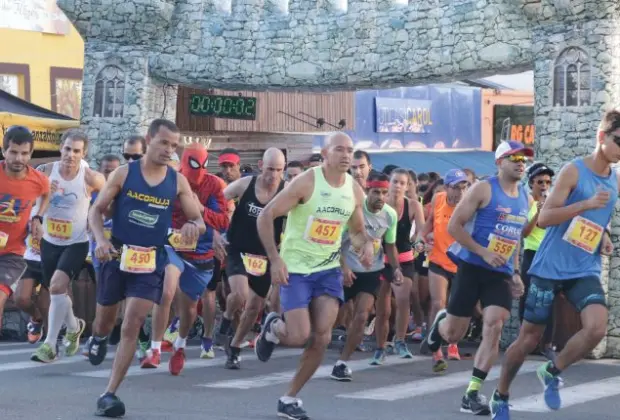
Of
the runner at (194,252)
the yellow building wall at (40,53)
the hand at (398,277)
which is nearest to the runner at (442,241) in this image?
the hand at (398,277)

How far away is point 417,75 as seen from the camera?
54.8 feet

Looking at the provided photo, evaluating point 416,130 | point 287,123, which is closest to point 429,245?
point 287,123

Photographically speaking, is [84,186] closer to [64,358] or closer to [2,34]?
[64,358]

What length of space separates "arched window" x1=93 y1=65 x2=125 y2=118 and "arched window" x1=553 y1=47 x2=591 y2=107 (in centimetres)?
624

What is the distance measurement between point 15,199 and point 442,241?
4.77 meters

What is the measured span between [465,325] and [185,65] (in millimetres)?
9000

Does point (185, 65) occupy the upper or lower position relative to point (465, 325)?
upper

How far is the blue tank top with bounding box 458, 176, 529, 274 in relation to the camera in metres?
9.88

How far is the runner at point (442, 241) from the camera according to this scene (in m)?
13.7

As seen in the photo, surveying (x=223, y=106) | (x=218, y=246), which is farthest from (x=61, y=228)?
(x=223, y=106)

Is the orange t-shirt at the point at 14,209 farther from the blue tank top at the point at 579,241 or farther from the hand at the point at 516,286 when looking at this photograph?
the blue tank top at the point at 579,241

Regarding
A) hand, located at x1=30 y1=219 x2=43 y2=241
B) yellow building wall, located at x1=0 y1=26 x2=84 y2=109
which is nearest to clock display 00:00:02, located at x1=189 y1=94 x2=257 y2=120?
yellow building wall, located at x1=0 y1=26 x2=84 y2=109

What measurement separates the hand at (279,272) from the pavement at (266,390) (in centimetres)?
88

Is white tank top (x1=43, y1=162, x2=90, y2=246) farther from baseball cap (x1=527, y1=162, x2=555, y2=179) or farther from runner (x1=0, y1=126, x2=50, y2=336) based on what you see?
baseball cap (x1=527, y1=162, x2=555, y2=179)
